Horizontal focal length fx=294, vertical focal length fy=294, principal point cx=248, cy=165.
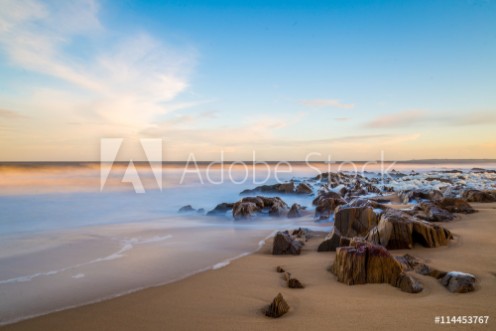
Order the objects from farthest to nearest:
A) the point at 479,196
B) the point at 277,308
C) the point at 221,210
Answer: the point at 221,210
the point at 479,196
the point at 277,308

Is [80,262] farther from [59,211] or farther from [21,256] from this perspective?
[59,211]

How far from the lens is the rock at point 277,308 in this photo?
242 centimetres

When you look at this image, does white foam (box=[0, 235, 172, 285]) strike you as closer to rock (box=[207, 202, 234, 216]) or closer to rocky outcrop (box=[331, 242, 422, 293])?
rock (box=[207, 202, 234, 216])

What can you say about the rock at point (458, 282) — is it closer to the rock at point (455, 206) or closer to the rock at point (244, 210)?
the rock at point (455, 206)

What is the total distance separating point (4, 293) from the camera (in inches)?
128

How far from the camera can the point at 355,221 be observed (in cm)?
497

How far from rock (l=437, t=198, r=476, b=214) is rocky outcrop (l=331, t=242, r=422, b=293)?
5.23 metres

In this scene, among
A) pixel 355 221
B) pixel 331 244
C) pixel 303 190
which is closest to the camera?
pixel 331 244

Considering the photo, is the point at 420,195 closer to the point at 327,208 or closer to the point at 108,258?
the point at 327,208

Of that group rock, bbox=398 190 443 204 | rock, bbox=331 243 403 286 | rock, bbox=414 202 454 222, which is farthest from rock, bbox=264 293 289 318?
rock, bbox=398 190 443 204

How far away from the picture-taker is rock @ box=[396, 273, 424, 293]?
2715 millimetres

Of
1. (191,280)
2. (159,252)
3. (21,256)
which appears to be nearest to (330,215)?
(159,252)

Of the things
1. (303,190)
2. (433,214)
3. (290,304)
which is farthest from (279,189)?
(290,304)

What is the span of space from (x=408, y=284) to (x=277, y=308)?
1304mm
